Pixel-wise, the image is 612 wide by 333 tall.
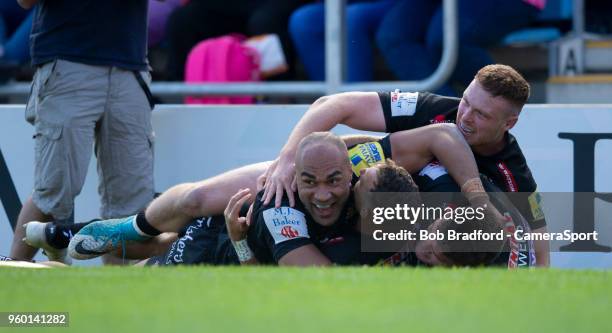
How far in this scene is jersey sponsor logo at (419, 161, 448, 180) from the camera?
5.62 m

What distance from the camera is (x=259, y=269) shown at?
4.81 meters

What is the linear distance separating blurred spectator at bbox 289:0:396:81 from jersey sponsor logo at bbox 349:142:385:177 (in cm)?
321

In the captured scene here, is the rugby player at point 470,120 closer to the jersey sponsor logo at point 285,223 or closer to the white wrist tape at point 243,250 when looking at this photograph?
the jersey sponsor logo at point 285,223

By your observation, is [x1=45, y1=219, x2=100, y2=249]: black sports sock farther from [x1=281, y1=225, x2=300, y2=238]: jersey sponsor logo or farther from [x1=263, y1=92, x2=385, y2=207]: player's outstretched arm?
[x1=281, y1=225, x2=300, y2=238]: jersey sponsor logo

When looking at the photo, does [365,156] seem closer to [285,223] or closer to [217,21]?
[285,223]

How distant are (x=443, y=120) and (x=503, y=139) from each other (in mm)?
322

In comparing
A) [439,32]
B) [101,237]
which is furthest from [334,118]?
[439,32]

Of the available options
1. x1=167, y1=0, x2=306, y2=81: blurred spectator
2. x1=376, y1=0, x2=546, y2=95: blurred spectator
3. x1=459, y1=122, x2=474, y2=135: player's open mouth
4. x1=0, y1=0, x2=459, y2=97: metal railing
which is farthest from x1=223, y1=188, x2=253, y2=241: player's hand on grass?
x1=167, y1=0, x2=306, y2=81: blurred spectator

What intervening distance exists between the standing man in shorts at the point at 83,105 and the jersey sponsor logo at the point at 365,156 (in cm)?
168

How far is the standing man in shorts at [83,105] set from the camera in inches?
261

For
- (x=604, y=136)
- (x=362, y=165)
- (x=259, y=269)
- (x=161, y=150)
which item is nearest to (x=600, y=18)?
(x=604, y=136)

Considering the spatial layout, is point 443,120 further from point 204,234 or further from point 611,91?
point 611,91

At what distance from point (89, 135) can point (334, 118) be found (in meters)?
1.59

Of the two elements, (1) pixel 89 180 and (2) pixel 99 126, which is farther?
(1) pixel 89 180
